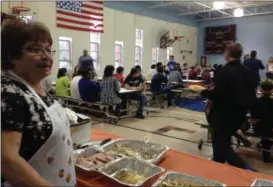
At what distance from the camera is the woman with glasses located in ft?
3.01

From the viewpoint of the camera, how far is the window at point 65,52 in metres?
9.24

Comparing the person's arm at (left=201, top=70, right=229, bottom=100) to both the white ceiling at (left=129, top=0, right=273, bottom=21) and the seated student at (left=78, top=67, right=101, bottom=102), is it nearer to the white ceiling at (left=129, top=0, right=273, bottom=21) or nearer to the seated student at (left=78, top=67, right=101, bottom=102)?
the seated student at (left=78, top=67, right=101, bottom=102)

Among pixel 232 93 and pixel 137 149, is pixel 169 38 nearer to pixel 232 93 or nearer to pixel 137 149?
pixel 232 93

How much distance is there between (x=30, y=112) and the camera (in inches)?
39.0

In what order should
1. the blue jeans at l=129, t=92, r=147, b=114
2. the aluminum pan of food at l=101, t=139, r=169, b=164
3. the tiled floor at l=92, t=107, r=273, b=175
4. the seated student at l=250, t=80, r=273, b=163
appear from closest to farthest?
the aluminum pan of food at l=101, t=139, r=169, b=164
the seated student at l=250, t=80, r=273, b=163
the tiled floor at l=92, t=107, r=273, b=175
the blue jeans at l=129, t=92, r=147, b=114

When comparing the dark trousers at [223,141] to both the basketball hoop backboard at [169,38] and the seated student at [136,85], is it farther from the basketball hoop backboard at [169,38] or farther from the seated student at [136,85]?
the basketball hoop backboard at [169,38]

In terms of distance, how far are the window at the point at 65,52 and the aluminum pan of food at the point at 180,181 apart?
8302 mm

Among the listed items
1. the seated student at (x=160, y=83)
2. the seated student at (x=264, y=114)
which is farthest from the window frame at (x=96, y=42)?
the seated student at (x=264, y=114)

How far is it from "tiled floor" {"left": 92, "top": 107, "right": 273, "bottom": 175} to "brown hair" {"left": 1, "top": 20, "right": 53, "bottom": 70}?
10.5 feet

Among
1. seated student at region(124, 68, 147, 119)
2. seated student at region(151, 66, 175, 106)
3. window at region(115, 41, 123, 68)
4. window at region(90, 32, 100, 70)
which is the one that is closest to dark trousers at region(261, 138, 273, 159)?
seated student at region(124, 68, 147, 119)

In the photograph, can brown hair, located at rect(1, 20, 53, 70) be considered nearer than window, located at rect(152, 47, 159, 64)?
Yes

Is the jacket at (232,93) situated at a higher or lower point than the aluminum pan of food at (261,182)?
higher

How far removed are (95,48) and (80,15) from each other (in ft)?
5.12

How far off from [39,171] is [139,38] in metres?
11.5
